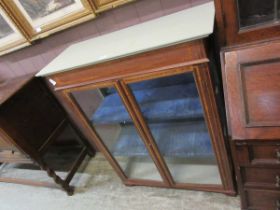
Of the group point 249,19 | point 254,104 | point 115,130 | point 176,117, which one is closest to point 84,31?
point 115,130

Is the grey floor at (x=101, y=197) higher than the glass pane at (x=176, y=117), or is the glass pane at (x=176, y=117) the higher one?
the glass pane at (x=176, y=117)

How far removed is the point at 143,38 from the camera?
3.61ft

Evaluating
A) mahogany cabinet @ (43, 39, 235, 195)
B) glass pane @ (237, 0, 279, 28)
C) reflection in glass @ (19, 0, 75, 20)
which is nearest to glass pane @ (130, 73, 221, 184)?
mahogany cabinet @ (43, 39, 235, 195)

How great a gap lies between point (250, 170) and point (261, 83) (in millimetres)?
403

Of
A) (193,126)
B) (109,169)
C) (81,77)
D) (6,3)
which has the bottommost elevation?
(109,169)

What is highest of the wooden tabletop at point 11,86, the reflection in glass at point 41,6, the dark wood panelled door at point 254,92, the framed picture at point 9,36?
the reflection in glass at point 41,6

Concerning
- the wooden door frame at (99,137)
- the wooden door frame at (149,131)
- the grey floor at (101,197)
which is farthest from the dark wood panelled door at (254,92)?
the grey floor at (101,197)

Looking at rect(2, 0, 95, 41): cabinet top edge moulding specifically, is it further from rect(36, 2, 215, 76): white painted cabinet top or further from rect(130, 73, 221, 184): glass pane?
rect(130, 73, 221, 184): glass pane

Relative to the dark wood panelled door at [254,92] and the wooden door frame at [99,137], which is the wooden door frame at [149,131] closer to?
the wooden door frame at [99,137]

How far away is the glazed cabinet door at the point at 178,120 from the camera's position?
1.28 m

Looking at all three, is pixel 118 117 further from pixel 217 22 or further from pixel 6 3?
pixel 6 3

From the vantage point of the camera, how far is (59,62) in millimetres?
1310

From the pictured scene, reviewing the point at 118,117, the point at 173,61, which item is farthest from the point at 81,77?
the point at 173,61

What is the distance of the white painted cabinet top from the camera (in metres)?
0.95
